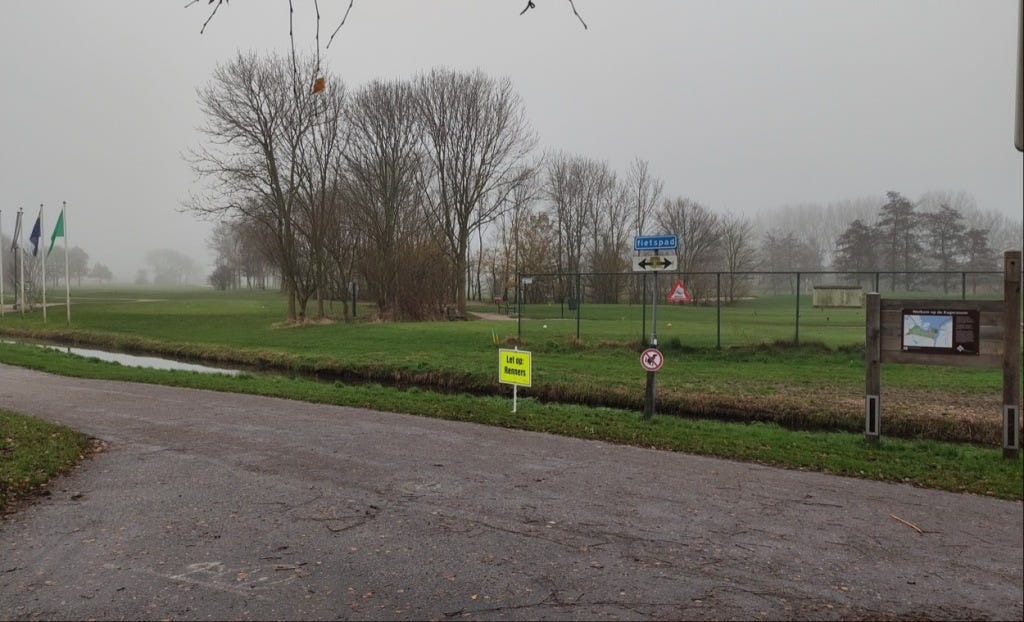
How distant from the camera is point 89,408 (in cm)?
1093

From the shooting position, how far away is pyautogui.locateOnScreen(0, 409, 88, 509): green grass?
19.9ft

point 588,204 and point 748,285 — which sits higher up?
point 588,204

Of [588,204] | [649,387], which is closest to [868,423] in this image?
[649,387]

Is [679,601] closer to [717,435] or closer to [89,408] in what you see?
[717,435]

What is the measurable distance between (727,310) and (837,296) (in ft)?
29.2

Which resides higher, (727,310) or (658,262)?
(658,262)

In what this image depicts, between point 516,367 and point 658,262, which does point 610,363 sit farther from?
point 658,262

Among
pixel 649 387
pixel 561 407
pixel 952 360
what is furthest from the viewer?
pixel 561 407

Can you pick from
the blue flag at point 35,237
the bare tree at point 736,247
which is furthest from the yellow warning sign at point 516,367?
the bare tree at point 736,247

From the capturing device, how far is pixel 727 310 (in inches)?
1458

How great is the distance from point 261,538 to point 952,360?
24.3 ft

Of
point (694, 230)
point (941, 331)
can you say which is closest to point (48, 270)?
point (694, 230)

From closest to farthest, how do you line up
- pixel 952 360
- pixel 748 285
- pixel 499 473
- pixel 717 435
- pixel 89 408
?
pixel 499 473 → pixel 952 360 → pixel 717 435 → pixel 89 408 → pixel 748 285

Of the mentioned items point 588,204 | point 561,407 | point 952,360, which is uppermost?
point 588,204
